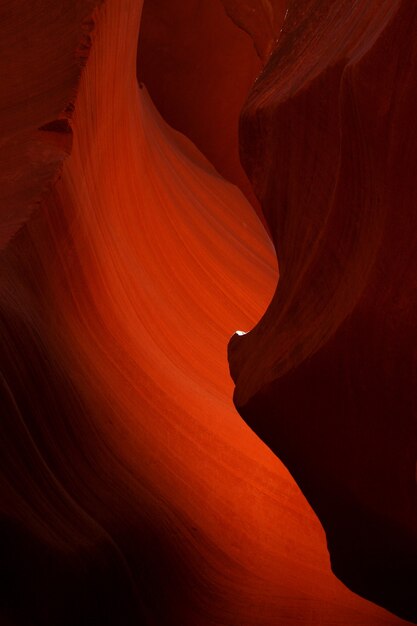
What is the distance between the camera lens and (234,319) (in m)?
4.21

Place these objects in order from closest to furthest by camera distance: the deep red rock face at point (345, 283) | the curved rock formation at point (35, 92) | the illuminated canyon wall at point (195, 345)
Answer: the deep red rock face at point (345, 283)
the illuminated canyon wall at point (195, 345)
the curved rock formation at point (35, 92)

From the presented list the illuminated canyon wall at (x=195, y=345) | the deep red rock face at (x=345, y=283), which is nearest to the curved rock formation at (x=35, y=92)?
the illuminated canyon wall at (x=195, y=345)

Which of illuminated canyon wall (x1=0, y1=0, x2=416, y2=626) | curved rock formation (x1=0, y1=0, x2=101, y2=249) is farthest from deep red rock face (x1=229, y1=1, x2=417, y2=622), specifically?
curved rock formation (x1=0, y1=0, x2=101, y2=249)

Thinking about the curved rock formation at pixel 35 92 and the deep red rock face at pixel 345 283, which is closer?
the deep red rock face at pixel 345 283

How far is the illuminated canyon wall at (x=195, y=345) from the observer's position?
2.10m

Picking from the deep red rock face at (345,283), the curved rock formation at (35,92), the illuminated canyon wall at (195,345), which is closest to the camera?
the deep red rock face at (345,283)

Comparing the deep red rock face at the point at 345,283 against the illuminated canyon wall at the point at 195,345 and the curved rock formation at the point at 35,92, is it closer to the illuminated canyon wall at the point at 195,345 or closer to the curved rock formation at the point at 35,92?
the illuminated canyon wall at the point at 195,345

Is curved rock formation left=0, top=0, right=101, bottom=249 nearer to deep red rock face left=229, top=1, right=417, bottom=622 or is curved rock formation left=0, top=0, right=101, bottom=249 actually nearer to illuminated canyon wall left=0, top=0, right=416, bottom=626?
illuminated canyon wall left=0, top=0, right=416, bottom=626

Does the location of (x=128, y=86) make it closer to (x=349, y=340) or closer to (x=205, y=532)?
(x=205, y=532)

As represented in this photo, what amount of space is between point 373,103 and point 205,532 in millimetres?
1746

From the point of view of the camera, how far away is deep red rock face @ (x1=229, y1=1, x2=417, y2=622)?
1.96 meters

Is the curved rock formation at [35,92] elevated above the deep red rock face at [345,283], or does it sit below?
above

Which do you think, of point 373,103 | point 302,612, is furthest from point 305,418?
point 302,612

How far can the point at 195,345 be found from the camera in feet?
12.7
